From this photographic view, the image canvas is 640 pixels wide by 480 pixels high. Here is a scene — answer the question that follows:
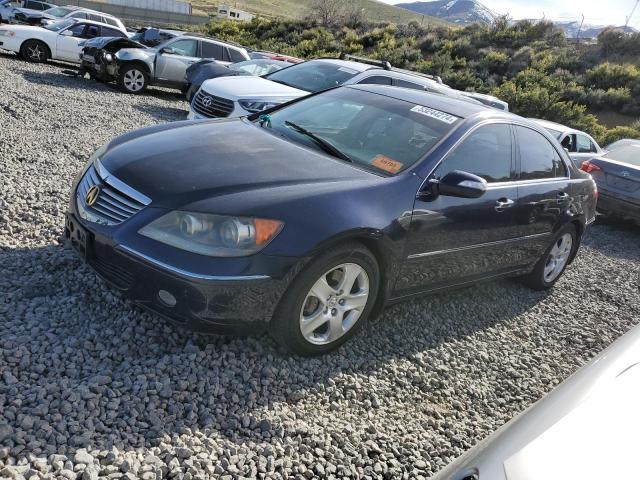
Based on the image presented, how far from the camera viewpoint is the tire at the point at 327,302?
315cm

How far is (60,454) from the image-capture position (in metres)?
2.34

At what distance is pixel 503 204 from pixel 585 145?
820cm

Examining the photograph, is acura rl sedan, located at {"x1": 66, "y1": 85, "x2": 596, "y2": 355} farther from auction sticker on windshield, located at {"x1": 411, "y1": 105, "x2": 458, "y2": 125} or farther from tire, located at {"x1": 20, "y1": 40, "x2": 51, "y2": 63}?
tire, located at {"x1": 20, "y1": 40, "x2": 51, "y2": 63}

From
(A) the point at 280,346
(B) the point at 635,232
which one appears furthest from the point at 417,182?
(B) the point at 635,232

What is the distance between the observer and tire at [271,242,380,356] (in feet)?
10.3

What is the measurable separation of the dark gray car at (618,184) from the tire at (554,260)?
378 centimetres

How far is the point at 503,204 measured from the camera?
14.0ft

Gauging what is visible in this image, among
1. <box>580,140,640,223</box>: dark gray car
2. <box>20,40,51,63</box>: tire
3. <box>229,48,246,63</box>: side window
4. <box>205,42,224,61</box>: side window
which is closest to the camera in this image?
<box>580,140,640,223</box>: dark gray car

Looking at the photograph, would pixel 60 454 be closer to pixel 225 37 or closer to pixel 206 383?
pixel 206 383

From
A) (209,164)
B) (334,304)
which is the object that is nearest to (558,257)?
(334,304)

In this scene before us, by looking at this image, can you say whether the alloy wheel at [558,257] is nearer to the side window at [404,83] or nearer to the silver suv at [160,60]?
the side window at [404,83]

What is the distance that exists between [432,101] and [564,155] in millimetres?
1682

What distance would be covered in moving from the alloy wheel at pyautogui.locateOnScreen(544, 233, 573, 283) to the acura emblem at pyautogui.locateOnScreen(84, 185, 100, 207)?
13.4 ft

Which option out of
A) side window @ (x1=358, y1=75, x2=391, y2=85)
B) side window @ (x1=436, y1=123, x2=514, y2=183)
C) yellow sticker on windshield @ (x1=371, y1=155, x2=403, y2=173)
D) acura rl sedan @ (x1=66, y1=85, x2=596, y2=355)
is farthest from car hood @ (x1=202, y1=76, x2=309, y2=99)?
yellow sticker on windshield @ (x1=371, y1=155, x2=403, y2=173)
